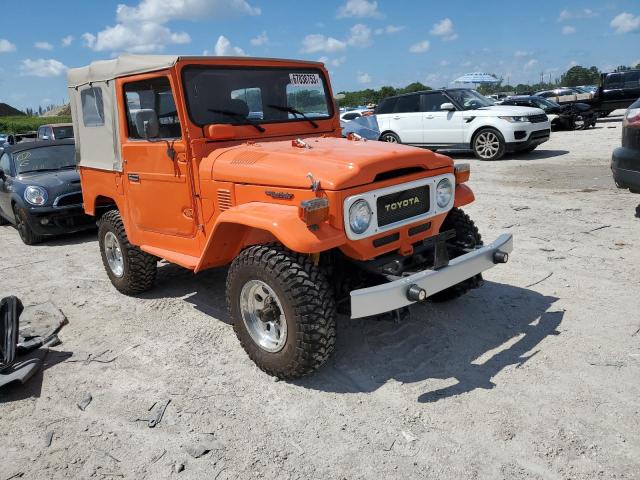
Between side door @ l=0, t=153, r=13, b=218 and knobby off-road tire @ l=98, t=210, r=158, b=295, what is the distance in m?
4.09

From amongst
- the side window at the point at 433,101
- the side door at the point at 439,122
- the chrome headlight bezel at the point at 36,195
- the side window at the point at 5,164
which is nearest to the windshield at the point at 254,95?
the chrome headlight bezel at the point at 36,195

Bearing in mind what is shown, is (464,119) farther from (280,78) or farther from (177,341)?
(177,341)

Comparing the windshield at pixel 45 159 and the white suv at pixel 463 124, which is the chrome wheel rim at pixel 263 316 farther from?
the white suv at pixel 463 124

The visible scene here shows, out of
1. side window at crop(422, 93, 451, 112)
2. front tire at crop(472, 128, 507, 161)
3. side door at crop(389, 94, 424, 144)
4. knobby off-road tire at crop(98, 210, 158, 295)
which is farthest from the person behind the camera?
side door at crop(389, 94, 424, 144)

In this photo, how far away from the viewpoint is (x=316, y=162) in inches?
133

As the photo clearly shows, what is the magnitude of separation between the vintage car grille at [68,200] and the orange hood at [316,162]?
4943 mm

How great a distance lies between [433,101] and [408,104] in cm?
75

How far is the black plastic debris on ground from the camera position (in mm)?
3709

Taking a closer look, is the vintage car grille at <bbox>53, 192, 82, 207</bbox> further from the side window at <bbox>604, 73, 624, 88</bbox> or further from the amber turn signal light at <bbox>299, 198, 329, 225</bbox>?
the side window at <bbox>604, 73, 624, 88</bbox>

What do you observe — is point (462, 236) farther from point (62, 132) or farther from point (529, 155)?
point (62, 132)

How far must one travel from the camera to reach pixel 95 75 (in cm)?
481

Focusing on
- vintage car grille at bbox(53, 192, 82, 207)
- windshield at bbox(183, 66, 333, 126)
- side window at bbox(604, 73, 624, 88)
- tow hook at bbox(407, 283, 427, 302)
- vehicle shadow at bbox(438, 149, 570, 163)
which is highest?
side window at bbox(604, 73, 624, 88)

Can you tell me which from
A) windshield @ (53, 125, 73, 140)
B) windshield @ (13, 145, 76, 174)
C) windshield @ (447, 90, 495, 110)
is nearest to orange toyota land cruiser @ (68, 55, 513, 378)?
windshield @ (13, 145, 76, 174)

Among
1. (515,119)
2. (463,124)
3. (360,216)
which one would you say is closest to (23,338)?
(360,216)
